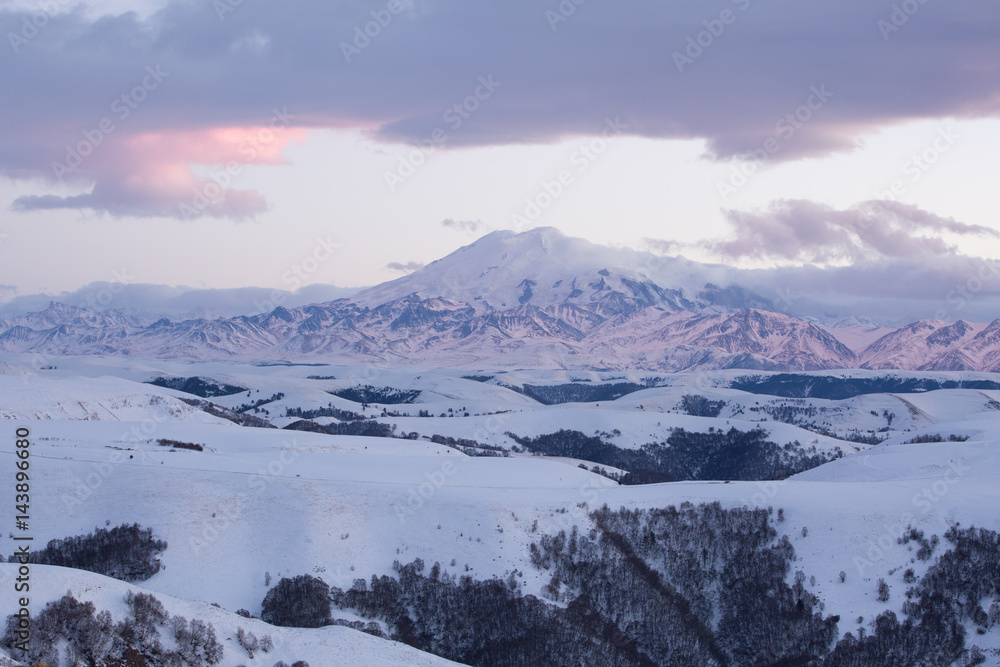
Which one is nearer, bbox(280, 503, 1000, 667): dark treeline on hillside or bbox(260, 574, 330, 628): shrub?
bbox(260, 574, 330, 628): shrub

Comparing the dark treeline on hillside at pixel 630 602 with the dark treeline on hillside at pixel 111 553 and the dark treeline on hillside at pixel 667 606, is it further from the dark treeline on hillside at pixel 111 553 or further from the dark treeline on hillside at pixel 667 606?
the dark treeline on hillside at pixel 111 553

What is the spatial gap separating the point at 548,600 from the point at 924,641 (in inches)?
1584

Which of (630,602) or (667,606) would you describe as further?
(667,606)

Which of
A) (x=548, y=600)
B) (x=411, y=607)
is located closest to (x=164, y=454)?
(x=411, y=607)

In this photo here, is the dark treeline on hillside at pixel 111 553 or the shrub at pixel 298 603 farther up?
the dark treeline on hillside at pixel 111 553

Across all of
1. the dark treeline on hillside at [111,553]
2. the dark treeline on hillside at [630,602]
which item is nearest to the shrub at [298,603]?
the dark treeline on hillside at [630,602]

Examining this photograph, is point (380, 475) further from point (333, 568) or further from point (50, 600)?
point (50, 600)

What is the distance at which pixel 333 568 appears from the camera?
110250 millimetres

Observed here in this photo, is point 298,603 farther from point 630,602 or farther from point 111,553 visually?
point 630,602

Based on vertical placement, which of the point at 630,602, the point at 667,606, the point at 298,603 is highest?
the point at 298,603

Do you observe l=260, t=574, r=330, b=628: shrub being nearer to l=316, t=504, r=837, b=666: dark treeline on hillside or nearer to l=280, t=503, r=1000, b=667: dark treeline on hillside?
l=280, t=503, r=1000, b=667: dark treeline on hillside
